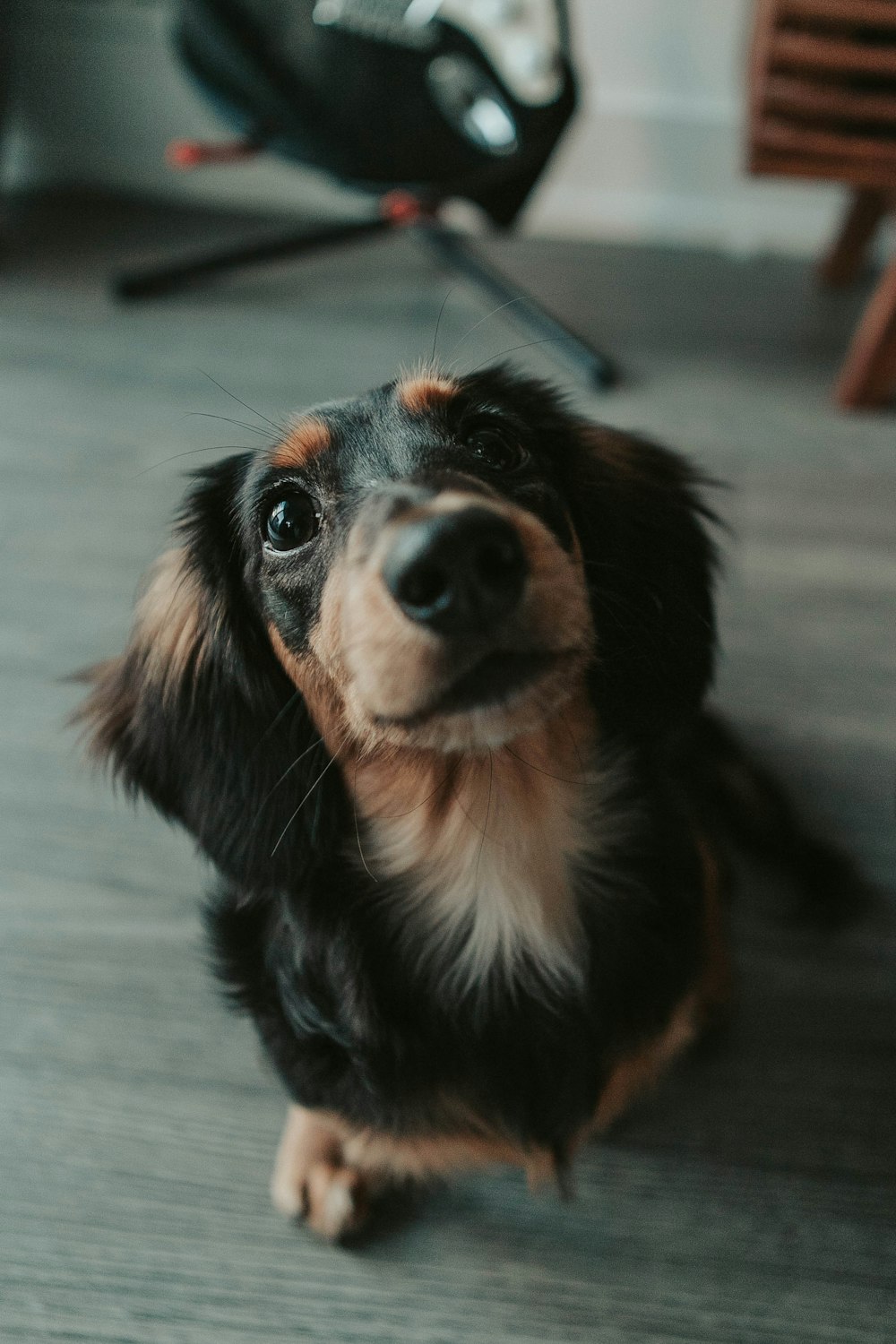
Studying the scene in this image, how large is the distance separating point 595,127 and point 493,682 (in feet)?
7.95

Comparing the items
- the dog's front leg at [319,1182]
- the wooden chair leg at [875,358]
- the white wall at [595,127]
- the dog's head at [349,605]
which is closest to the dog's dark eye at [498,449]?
the dog's head at [349,605]

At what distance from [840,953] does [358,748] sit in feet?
2.84

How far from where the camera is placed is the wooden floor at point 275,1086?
122 centimetres

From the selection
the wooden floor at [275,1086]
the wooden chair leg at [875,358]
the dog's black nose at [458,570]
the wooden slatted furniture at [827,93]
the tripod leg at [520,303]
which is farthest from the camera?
the tripod leg at [520,303]

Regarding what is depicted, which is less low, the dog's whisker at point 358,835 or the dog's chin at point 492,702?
the dog's chin at point 492,702

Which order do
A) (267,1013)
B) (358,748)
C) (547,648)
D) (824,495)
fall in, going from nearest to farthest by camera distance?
(547,648) → (358,748) → (267,1013) → (824,495)

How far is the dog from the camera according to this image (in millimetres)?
1051

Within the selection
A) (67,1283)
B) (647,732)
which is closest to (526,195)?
(647,732)

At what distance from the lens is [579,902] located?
1.09 metres

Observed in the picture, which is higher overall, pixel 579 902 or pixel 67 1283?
pixel 579 902

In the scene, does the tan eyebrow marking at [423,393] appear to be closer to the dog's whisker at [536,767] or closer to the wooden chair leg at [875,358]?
the dog's whisker at [536,767]

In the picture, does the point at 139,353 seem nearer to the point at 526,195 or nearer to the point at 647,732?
the point at 526,195

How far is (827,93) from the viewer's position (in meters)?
1.86

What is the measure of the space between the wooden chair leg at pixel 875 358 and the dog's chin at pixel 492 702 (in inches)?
60.7
